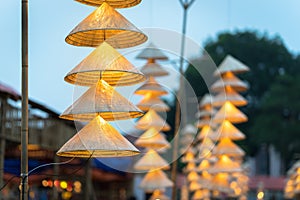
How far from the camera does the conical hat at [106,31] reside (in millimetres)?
6137

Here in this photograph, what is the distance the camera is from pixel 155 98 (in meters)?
10.4

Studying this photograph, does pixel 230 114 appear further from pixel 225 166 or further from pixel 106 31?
pixel 106 31

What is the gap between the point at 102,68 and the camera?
5969 millimetres

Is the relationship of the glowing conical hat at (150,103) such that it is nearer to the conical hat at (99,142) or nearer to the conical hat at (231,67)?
the conical hat at (99,142)

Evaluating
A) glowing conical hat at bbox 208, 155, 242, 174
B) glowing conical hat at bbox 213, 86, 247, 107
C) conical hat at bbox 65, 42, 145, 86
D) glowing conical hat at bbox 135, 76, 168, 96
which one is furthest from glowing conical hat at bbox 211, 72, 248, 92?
conical hat at bbox 65, 42, 145, 86

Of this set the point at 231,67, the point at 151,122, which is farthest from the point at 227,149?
the point at 151,122

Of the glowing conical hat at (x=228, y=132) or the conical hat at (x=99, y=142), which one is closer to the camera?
the conical hat at (x=99, y=142)

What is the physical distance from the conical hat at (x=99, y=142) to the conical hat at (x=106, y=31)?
758 mm

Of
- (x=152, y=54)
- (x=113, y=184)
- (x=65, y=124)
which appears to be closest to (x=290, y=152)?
(x=113, y=184)

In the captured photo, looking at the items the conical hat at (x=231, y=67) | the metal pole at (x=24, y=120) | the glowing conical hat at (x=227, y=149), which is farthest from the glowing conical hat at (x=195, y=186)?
the metal pole at (x=24, y=120)

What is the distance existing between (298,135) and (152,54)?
37714 mm

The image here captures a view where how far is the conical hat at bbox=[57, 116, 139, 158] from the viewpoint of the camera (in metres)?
5.83

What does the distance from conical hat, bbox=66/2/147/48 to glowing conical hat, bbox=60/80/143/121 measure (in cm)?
47

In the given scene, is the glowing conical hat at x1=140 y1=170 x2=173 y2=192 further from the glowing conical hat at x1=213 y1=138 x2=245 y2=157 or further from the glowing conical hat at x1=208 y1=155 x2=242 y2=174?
the glowing conical hat at x1=213 y1=138 x2=245 y2=157
